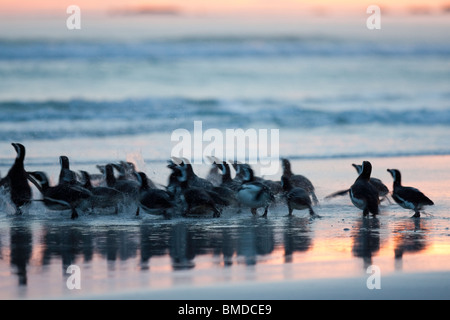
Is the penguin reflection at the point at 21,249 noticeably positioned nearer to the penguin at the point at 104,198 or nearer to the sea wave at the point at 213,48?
the penguin at the point at 104,198

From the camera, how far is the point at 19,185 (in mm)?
10477

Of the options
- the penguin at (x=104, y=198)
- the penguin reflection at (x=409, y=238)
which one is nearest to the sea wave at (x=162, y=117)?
the penguin at (x=104, y=198)

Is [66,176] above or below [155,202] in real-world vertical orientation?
above

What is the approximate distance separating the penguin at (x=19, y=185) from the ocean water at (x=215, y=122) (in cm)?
15

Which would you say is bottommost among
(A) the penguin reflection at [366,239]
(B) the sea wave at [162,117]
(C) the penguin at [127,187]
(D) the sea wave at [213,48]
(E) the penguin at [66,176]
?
(A) the penguin reflection at [366,239]

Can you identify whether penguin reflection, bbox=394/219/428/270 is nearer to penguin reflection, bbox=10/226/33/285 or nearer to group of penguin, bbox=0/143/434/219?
group of penguin, bbox=0/143/434/219

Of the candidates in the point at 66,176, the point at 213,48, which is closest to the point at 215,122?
the point at 66,176

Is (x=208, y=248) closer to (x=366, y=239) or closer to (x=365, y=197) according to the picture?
(x=366, y=239)

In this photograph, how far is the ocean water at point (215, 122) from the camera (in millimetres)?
7887

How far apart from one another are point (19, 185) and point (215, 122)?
9.69 meters

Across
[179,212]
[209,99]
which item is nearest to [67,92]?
[209,99]

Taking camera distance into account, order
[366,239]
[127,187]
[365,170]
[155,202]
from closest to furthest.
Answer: [366,239]
[155,202]
[365,170]
[127,187]

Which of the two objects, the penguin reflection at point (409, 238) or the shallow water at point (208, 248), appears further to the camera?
the penguin reflection at point (409, 238)

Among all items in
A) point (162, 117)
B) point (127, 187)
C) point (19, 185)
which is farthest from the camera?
point (162, 117)
